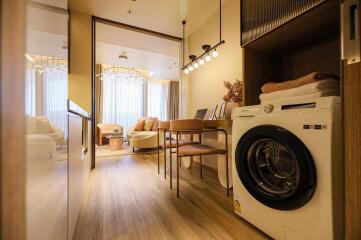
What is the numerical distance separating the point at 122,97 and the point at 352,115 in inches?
254

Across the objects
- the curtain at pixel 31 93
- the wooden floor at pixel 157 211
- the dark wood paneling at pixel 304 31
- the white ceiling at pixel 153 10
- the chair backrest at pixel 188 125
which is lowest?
the wooden floor at pixel 157 211

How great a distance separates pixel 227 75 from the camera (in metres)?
2.29

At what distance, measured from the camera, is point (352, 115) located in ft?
2.18

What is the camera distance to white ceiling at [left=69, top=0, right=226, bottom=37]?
2.34 meters

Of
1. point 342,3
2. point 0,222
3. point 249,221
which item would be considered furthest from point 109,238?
point 342,3

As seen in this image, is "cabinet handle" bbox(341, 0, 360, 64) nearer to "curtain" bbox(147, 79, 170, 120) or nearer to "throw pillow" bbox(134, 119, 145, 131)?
"throw pillow" bbox(134, 119, 145, 131)

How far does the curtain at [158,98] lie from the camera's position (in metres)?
6.82

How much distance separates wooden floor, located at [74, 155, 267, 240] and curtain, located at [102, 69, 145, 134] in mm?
4393

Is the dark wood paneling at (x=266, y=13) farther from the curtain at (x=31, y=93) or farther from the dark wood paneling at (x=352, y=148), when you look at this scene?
the curtain at (x=31, y=93)

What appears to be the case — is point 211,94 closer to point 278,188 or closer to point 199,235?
point 278,188

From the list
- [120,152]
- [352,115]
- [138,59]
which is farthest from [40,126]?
[138,59]

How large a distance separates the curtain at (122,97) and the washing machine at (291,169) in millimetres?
5472

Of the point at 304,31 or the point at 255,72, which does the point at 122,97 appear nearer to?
the point at 255,72

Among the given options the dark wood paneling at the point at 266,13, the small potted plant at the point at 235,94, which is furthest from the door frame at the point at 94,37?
the dark wood paneling at the point at 266,13
